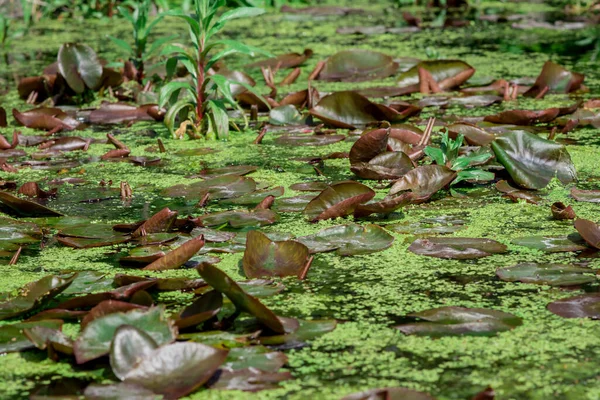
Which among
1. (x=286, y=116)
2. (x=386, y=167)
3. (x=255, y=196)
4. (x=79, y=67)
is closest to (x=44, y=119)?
(x=79, y=67)

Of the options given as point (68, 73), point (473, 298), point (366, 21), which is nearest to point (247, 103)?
point (68, 73)

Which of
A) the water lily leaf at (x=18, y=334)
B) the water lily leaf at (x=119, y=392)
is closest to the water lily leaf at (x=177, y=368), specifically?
the water lily leaf at (x=119, y=392)

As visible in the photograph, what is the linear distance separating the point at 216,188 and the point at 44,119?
1150 millimetres

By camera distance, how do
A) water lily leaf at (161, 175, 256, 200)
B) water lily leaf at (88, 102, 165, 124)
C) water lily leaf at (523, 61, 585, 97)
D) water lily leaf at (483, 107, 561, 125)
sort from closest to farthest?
water lily leaf at (161, 175, 256, 200)
water lily leaf at (483, 107, 561, 125)
water lily leaf at (88, 102, 165, 124)
water lily leaf at (523, 61, 585, 97)

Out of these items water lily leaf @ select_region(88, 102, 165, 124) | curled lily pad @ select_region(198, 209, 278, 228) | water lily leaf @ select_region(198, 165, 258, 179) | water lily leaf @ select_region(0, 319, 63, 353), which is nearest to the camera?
water lily leaf @ select_region(0, 319, 63, 353)

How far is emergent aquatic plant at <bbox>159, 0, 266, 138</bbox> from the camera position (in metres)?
2.92

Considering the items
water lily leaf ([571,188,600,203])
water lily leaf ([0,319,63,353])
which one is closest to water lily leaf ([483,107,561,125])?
water lily leaf ([571,188,600,203])

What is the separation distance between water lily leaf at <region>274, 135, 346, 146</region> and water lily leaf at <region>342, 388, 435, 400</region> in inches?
69.0

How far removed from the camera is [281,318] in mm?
1541

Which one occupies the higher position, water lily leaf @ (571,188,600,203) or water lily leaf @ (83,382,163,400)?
water lily leaf @ (83,382,163,400)

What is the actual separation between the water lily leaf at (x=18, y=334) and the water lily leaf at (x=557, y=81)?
2.51m

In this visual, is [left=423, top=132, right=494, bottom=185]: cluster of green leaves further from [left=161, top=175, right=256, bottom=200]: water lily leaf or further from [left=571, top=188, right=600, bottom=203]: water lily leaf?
[left=161, top=175, right=256, bottom=200]: water lily leaf

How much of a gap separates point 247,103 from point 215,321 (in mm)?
2097

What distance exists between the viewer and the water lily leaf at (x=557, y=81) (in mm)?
3621
